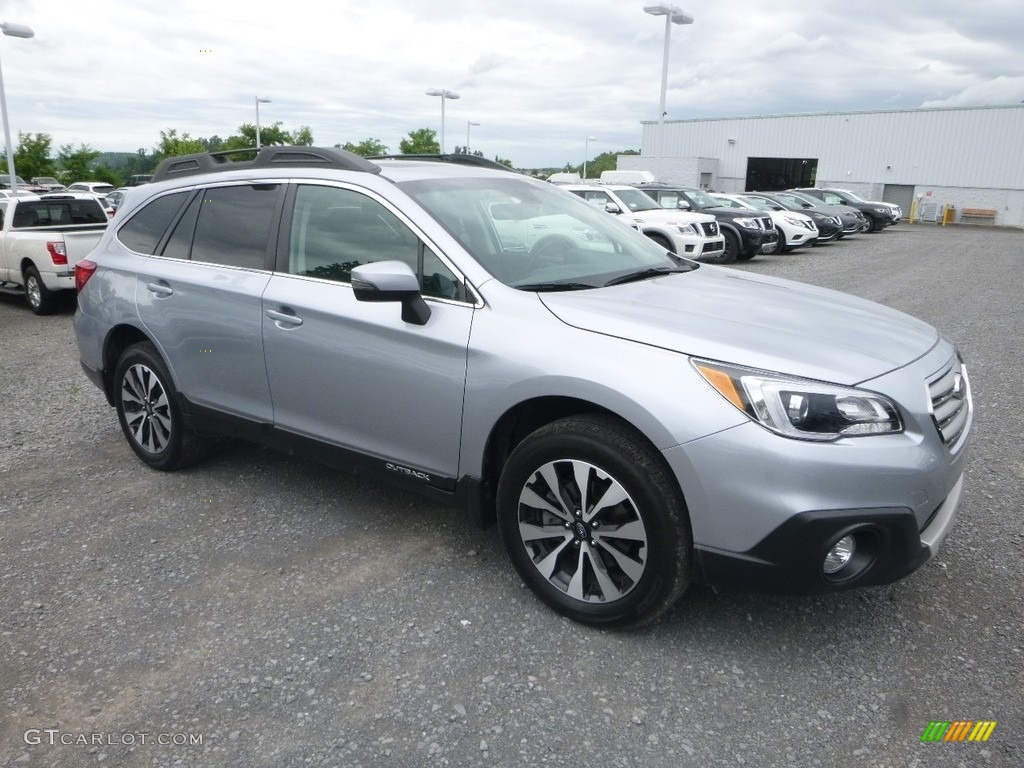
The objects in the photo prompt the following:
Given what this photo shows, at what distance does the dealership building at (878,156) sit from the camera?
4303cm

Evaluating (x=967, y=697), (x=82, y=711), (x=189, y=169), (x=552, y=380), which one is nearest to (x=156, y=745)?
(x=82, y=711)

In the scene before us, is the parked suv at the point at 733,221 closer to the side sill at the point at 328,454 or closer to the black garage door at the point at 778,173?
the side sill at the point at 328,454

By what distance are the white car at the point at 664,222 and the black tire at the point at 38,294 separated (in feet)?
27.3

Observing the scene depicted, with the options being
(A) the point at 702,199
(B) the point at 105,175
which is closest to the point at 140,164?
(B) the point at 105,175

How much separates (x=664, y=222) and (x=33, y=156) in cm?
4835

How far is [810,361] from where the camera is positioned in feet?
8.91

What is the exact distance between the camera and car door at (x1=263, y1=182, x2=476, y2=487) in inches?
129

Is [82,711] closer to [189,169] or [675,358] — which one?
[675,358]

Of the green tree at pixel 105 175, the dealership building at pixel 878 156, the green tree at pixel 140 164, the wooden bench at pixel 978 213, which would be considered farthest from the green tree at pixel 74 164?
the wooden bench at pixel 978 213

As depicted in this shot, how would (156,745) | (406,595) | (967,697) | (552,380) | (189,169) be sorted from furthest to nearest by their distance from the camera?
1. (189,169)
2. (406,595)
3. (552,380)
4. (967,697)
5. (156,745)

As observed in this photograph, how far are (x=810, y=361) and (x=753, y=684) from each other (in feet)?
3.63

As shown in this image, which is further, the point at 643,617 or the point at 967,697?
the point at 643,617

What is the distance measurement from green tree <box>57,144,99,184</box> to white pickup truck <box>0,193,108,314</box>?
4982cm

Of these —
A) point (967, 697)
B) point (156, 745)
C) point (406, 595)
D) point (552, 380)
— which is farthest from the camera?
point (406, 595)
